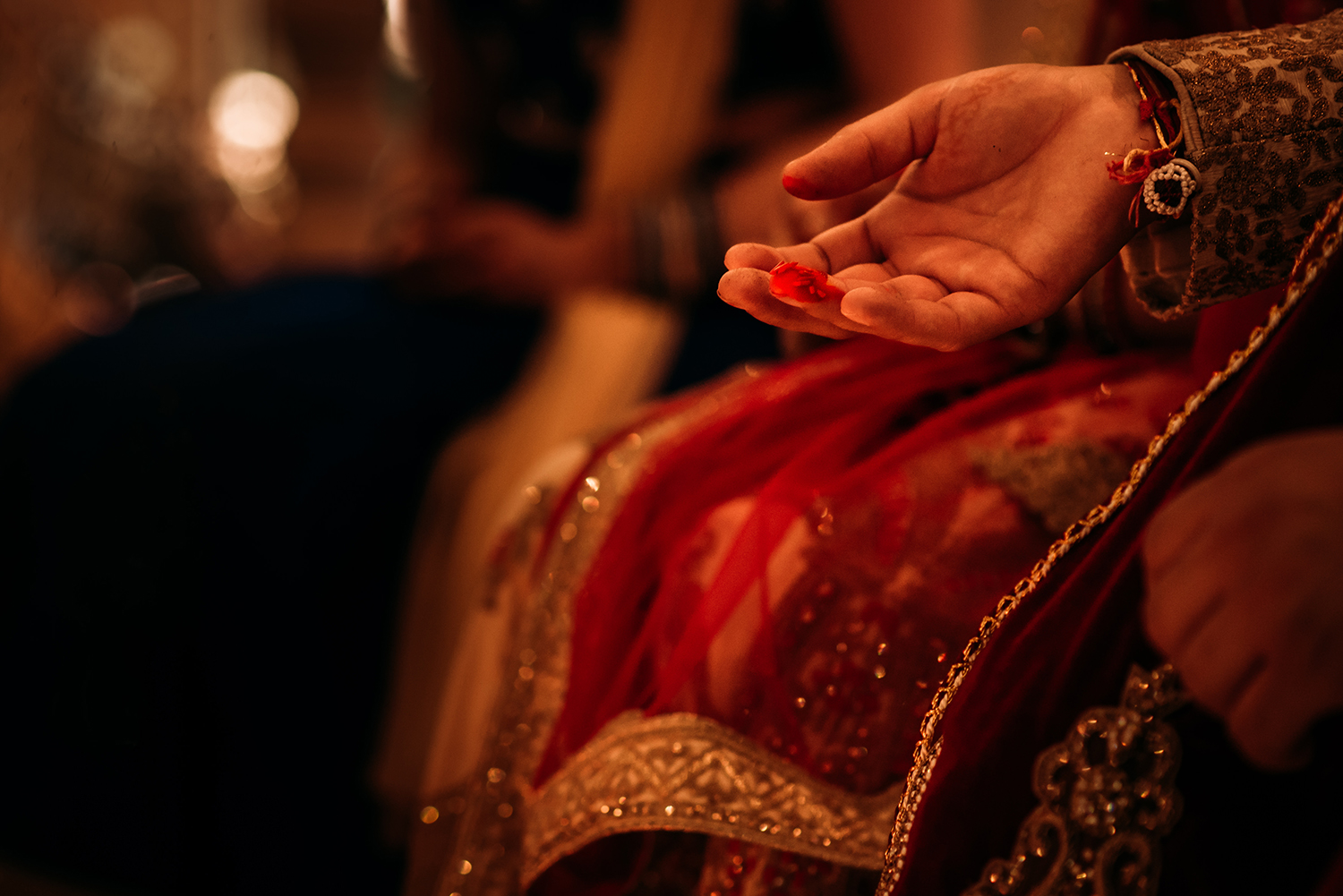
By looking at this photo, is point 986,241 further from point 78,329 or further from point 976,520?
point 78,329

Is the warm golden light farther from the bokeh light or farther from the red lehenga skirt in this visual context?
the red lehenga skirt

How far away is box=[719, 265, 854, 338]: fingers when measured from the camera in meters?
0.30

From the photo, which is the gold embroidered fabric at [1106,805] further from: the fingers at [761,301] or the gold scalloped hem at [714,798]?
the fingers at [761,301]

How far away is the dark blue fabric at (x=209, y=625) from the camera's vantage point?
73 cm

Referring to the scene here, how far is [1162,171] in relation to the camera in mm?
299

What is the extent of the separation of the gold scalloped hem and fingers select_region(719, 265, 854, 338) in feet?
0.55

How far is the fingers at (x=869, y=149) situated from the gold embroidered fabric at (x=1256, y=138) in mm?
78

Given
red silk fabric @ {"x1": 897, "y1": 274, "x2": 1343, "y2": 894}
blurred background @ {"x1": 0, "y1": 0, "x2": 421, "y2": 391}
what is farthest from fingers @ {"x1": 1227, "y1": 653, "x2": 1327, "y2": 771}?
blurred background @ {"x1": 0, "y1": 0, "x2": 421, "y2": 391}

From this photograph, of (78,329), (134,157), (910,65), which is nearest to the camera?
(910,65)

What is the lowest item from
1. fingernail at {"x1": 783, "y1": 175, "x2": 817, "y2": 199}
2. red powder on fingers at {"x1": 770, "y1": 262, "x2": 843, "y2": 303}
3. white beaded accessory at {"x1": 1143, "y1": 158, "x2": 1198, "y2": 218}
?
red powder on fingers at {"x1": 770, "y1": 262, "x2": 843, "y2": 303}

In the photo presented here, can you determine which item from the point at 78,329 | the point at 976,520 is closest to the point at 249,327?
the point at 78,329

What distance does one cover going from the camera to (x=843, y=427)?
42cm

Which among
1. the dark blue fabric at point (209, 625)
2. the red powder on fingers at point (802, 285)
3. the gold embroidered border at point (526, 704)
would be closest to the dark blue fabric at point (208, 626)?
the dark blue fabric at point (209, 625)

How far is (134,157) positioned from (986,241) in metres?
1.44
